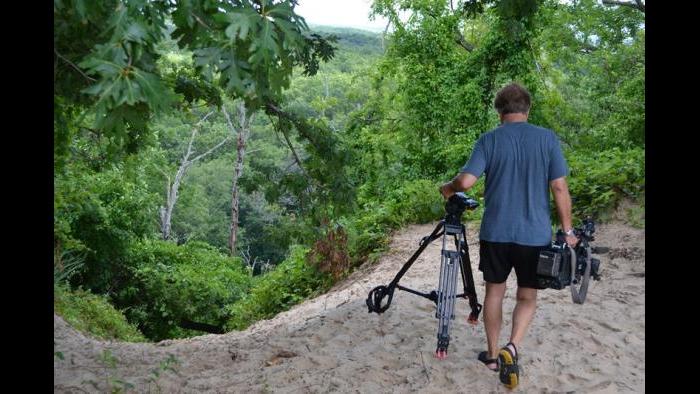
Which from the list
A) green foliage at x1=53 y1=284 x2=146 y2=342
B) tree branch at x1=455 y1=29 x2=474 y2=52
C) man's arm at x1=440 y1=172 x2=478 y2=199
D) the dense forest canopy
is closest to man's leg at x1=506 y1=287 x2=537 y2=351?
man's arm at x1=440 y1=172 x2=478 y2=199

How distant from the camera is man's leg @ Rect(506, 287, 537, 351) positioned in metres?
4.36

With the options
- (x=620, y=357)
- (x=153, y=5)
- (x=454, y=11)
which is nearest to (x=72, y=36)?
(x=153, y=5)

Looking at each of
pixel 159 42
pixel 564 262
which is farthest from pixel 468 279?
pixel 159 42

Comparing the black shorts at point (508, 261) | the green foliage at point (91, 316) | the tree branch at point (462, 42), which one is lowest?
the green foliage at point (91, 316)

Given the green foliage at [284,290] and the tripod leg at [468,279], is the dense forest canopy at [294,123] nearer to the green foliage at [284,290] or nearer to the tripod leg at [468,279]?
the green foliage at [284,290]

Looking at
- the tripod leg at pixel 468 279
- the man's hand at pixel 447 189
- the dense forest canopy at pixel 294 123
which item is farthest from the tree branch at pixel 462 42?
the man's hand at pixel 447 189

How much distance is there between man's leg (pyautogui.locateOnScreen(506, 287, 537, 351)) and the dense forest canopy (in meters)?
2.02

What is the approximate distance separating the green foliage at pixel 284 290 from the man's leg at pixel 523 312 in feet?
19.8

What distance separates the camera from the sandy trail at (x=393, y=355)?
4723 mm

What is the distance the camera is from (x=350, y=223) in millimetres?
11805

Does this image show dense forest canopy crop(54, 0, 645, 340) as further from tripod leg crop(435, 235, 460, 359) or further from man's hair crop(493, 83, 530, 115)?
tripod leg crop(435, 235, 460, 359)

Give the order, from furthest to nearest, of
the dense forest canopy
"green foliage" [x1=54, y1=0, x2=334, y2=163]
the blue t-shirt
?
1. the blue t-shirt
2. the dense forest canopy
3. "green foliage" [x1=54, y1=0, x2=334, y2=163]

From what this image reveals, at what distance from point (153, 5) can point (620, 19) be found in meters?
22.3

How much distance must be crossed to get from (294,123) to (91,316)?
7.15 metres
